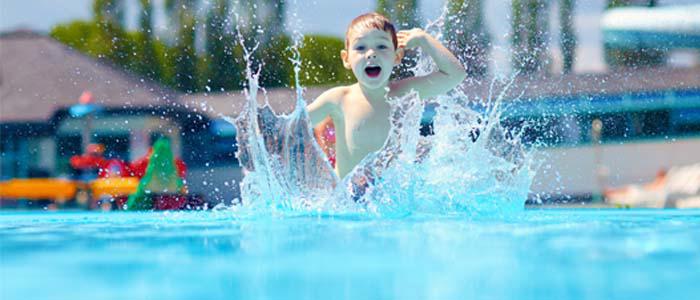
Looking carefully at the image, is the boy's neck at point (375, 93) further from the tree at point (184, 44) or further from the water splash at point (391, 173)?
the tree at point (184, 44)

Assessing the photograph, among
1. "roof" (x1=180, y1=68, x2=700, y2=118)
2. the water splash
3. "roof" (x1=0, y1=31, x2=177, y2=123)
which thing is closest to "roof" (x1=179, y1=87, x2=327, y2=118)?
"roof" (x1=180, y1=68, x2=700, y2=118)

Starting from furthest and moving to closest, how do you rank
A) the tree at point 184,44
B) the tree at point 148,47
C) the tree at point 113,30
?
the tree at point 113,30
the tree at point 148,47
the tree at point 184,44

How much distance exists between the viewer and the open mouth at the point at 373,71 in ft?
13.0

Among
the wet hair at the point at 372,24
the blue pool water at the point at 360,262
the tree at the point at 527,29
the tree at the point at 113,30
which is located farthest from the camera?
the tree at the point at 113,30

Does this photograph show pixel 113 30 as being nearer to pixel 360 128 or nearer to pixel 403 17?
pixel 403 17

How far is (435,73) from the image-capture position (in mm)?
4117

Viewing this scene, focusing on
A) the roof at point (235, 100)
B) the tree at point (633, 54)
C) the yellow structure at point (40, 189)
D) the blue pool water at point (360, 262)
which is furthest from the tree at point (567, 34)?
the blue pool water at point (360, 262)

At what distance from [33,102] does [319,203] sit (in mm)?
9056

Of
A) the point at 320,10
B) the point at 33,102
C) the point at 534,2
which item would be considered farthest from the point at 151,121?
the point at 534,2

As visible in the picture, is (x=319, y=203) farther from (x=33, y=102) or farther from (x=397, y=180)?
(x=33, y=102)

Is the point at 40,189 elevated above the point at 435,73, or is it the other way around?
the point at 435,73

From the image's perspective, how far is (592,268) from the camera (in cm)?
157

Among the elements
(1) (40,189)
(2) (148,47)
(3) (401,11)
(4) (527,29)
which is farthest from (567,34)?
(1) (40,189)

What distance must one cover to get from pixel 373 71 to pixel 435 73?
13.9 inches
